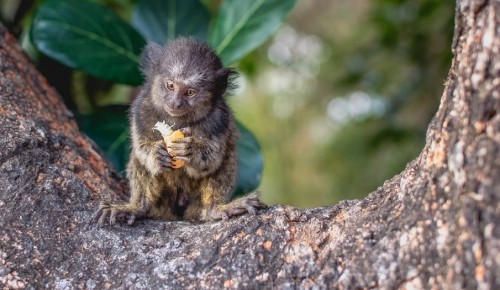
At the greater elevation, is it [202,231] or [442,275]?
[202,231]

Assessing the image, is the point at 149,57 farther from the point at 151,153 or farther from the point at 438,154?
the point at 438,154

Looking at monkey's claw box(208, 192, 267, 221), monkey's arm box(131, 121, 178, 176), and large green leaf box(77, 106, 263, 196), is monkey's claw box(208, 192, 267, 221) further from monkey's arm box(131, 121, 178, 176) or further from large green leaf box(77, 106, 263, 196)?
large green leaf box(77, 106, 263, 196)

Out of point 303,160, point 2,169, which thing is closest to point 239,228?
point 2,169

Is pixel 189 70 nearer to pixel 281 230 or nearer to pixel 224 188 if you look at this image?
pixel 224 188

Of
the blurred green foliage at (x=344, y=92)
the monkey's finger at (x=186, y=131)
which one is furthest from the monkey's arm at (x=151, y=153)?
the blurred green foliage at (x=344, y=92)

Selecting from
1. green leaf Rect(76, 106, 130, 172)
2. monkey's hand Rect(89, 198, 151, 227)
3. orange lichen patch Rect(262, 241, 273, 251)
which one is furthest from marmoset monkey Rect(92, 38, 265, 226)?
orange lichen patch Rect(262, 241, 273, 251)
